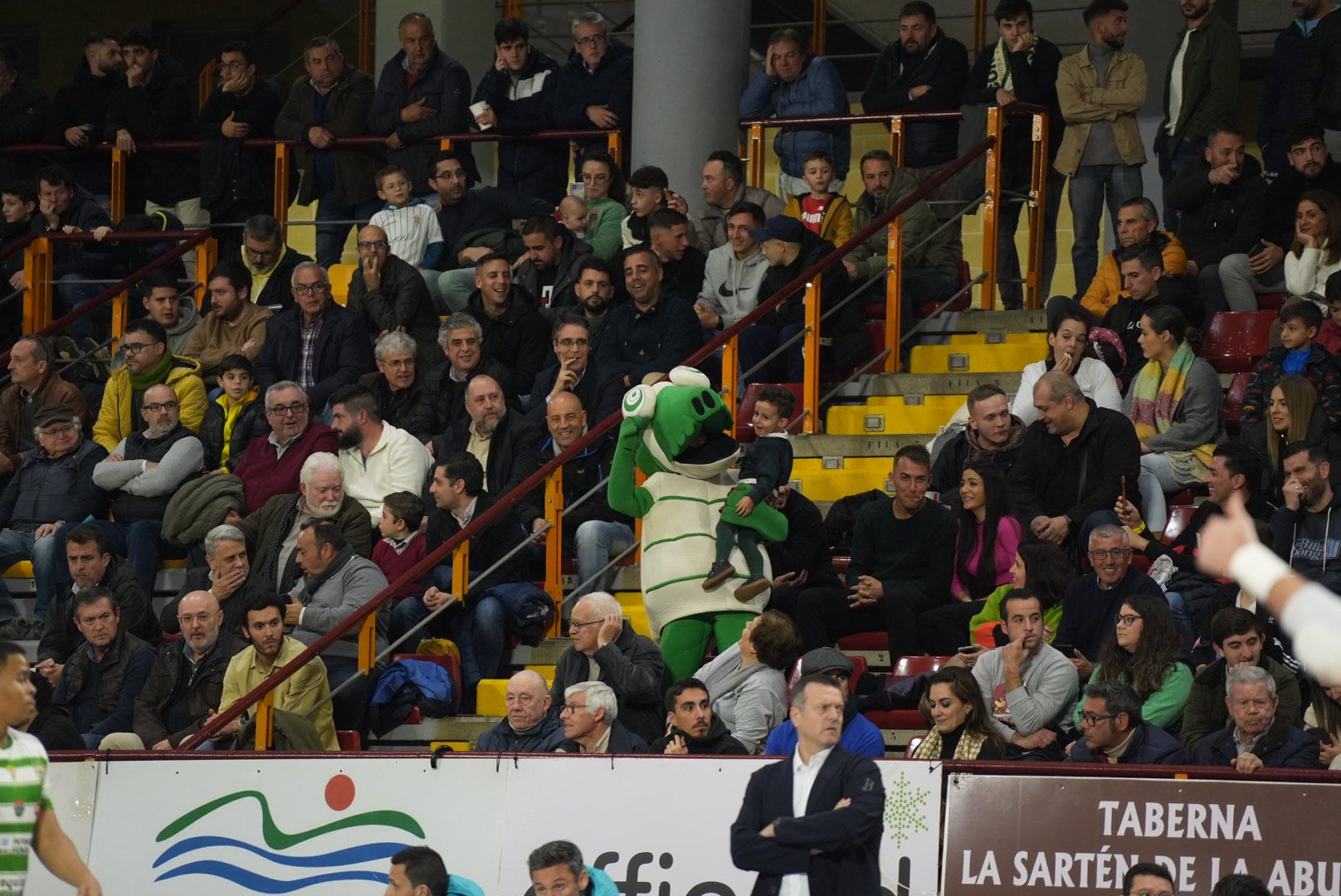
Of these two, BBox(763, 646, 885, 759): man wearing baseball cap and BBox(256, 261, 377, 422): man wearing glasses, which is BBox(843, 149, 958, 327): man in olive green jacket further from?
BBox(763, 646, 885, 759): man wearing baseball cap

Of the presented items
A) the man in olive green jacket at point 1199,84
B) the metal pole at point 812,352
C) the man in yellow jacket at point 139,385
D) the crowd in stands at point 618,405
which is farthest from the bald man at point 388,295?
the man in olive green jacket at point 1199,84

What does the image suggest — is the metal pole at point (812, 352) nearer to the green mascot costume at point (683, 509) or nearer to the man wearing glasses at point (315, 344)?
the green mascot costume at point (683, 509)

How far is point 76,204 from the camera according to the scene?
14992mm

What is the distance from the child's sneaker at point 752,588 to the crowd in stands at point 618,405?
0.09ft

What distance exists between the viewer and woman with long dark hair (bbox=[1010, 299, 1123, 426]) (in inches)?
438

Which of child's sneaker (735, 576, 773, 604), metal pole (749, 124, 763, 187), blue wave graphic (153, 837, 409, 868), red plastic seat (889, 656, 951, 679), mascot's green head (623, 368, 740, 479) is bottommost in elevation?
blue wave graphic (153, 837, 409, 868)

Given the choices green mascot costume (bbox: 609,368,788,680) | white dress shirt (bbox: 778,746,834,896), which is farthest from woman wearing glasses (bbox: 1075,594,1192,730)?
white dress shirt (bbox: 778,746,834,896)

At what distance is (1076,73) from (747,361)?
2.85 metres

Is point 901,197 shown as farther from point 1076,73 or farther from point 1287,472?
point 1287,472

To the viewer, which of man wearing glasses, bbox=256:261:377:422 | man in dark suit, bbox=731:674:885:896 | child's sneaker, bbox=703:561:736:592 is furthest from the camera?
man wearing glasses, bbox=256:261:377:422

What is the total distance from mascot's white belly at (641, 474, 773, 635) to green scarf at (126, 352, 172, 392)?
170 inches

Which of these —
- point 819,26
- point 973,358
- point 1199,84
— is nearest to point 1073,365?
point 973,358

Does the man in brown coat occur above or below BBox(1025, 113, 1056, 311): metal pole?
below

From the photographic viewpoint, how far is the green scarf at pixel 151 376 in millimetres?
13031
